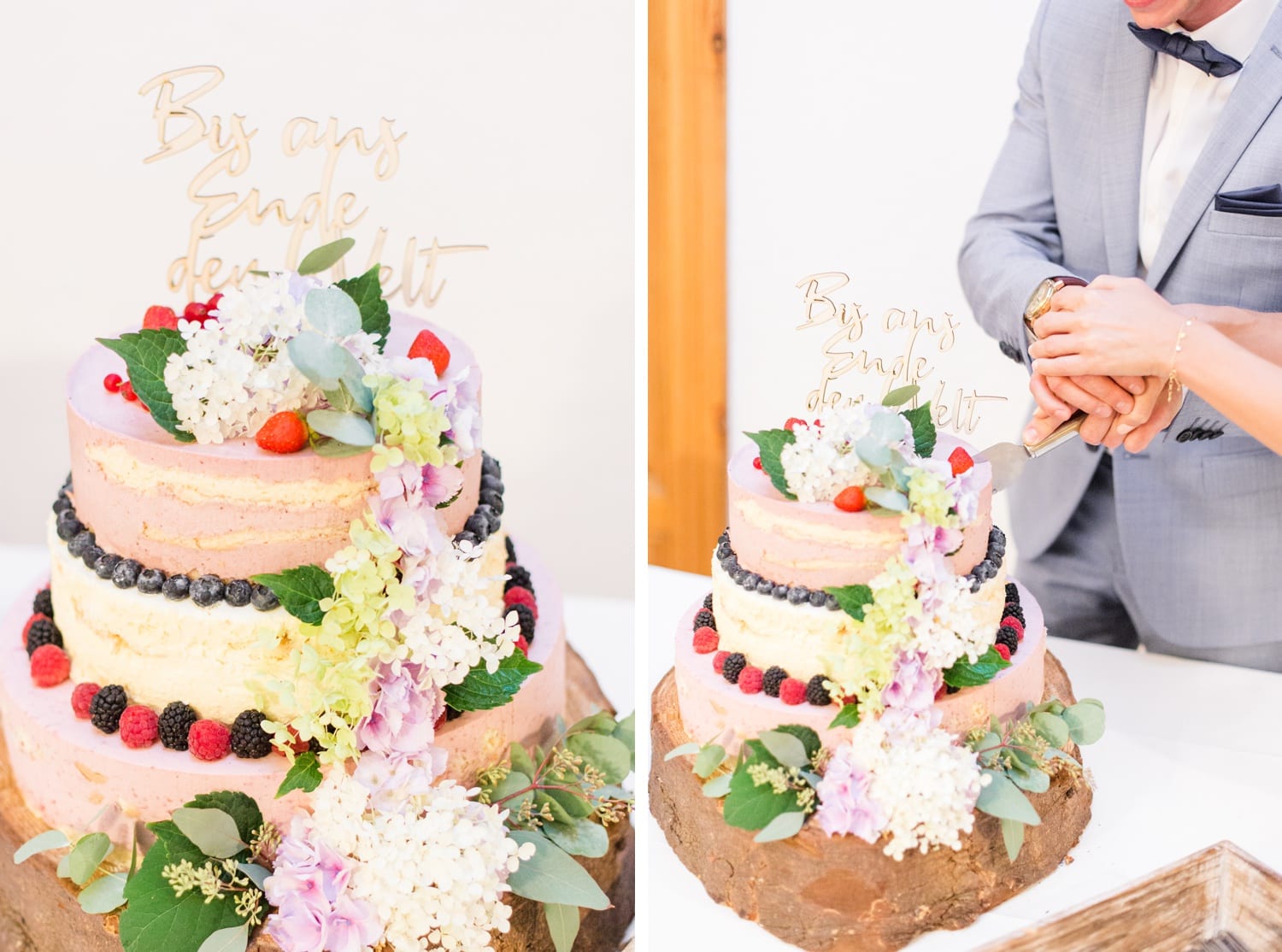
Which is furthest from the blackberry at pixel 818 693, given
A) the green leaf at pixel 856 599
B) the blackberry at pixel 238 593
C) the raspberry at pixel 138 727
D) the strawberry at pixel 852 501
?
the raspberry at pixel 138 727

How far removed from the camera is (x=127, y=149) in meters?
2.00

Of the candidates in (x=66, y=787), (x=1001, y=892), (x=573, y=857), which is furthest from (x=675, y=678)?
(x=66, y=787)

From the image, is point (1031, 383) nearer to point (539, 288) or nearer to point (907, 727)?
point (907, 727)

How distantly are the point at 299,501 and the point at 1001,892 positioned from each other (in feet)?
3.90

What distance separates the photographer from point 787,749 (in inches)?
69.9

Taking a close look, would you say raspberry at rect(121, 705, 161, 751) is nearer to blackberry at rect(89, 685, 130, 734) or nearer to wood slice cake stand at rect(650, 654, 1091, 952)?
blackberry at rect(89, 685, 130, 734)

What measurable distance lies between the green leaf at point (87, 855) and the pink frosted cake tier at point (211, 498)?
0.37 metres

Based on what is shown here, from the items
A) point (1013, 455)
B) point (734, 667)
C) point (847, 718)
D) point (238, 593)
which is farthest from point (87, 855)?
point (1013, 455)

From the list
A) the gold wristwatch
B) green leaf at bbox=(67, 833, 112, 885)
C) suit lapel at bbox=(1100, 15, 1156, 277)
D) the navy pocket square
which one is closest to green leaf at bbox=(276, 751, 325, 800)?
green leaf at bbox=(67, 833, 112, 885)

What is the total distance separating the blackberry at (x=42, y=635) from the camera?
1697 mm

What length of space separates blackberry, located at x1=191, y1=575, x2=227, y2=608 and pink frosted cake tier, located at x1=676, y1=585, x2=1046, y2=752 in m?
0.76

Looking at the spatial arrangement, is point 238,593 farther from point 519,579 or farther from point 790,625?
point 790,625

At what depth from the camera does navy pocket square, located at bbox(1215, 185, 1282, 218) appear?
162 cm

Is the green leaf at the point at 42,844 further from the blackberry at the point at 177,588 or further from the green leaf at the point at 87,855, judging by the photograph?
the blackberry at the point at 177,588
